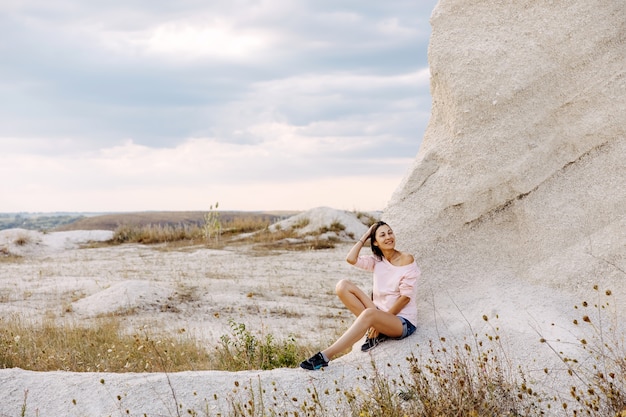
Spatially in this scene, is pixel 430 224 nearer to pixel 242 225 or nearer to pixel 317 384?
pixel 317 384

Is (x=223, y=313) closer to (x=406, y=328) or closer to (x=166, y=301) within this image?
(x=166, y=301)

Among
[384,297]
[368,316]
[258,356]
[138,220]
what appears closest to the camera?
[368,316]

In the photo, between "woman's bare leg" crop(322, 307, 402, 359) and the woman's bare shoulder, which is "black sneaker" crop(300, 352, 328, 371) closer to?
"woman's bare leg" crop(322, 307, 402, 359)

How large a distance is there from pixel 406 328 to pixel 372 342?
0.33 m

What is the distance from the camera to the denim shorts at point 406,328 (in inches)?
233

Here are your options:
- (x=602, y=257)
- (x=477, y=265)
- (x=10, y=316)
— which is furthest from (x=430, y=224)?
(x=10, y=316)

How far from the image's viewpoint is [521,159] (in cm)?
637

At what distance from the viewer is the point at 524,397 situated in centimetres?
476

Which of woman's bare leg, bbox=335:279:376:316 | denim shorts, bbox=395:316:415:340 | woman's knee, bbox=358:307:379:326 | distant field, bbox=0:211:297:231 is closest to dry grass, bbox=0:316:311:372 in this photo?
woman's bare leg, bbox=335:279:376:316

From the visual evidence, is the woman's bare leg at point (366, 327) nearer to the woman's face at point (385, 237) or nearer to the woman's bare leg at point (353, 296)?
the woman's bare leg at point (353, 296)

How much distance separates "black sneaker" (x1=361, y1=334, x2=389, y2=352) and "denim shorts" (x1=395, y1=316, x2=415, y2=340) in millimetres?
145

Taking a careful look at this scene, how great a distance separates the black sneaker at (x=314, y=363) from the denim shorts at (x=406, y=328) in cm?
83

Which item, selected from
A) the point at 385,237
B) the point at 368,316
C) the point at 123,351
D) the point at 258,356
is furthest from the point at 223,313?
the point at 368,316

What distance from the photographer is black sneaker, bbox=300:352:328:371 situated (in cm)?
540
